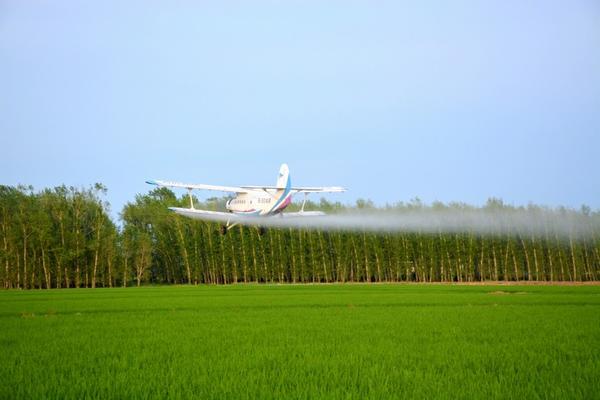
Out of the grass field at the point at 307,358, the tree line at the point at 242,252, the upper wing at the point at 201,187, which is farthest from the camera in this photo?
the tree line at the point at 242,252

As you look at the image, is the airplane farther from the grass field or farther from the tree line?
the tree line

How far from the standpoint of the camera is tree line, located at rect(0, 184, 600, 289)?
92.1 metres

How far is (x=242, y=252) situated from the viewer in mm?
107250

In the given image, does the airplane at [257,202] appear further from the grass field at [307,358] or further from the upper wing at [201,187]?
the grass field at [307,358]

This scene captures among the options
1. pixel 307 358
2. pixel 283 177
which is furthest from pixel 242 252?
pixel 307 358

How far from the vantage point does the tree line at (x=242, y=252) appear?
92062 millimetres

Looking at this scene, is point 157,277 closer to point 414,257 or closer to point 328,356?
point 414,257

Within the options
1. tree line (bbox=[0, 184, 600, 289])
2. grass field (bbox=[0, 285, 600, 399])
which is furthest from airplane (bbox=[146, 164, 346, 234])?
tree line (bbox=[0, 184, 600, 289])

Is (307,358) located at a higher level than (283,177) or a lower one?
lower

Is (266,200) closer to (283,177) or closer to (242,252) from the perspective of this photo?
(283,177)

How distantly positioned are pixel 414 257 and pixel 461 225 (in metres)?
10.8

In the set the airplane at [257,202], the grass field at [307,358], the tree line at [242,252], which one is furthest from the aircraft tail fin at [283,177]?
the tree line at [242,252]

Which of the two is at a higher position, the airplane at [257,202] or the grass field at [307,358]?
the airplane at [257,202]

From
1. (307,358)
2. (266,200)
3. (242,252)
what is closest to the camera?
(307,358)
